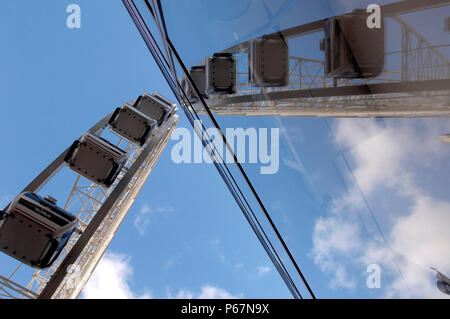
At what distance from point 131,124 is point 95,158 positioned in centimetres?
416

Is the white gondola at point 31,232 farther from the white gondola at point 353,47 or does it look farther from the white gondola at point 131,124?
the white gondola at point 353,47

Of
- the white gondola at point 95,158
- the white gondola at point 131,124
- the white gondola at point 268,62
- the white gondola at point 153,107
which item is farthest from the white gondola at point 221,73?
the white gondola at point 153,107

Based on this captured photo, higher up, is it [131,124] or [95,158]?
[131,124]

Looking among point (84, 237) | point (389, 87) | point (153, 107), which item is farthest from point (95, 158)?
point (389, 87)

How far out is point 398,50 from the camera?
9.54 feet

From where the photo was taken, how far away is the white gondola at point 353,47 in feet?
10.1

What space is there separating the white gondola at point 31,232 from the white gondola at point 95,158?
3.64 metres

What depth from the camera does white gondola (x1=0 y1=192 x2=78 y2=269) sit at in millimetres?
8648

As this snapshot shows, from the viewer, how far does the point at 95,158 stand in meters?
12.5

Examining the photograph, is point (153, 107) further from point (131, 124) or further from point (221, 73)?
point (221, 73)

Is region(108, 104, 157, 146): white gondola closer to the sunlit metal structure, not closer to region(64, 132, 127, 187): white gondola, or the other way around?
region(64, 132, 127, 187): white gondola

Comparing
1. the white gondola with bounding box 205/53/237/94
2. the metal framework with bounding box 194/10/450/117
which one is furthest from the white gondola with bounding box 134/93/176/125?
the metal framework with bounding box 194/10/450/117

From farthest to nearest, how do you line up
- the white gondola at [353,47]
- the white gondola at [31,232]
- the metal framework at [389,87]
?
the white gondola at [31,232] < the white gondola at [353,47] < the metal framework at [389,87]
